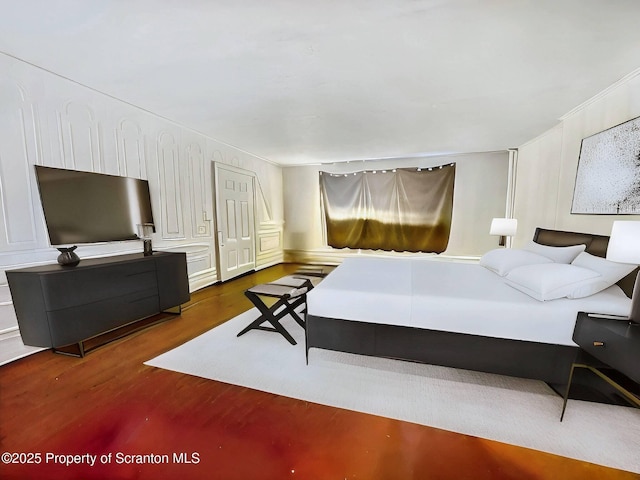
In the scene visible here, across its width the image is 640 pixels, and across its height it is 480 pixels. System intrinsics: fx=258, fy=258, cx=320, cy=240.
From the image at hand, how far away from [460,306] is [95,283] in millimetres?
3013

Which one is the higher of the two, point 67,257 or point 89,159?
point 89,159

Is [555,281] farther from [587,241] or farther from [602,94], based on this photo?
[602,94]

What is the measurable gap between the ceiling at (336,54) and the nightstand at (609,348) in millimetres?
1867

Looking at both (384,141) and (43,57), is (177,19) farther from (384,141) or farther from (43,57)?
(384,141)

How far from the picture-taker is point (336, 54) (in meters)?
2.01

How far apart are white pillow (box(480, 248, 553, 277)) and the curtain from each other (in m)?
2.83

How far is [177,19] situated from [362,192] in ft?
15.5

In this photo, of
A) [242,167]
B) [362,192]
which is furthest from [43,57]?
[362,192]

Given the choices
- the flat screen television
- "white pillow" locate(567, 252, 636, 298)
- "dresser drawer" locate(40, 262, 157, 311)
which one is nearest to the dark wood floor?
"dresser drawer" locate(40, 262, 157, 311)

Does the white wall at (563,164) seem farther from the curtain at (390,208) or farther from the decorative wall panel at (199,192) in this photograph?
the decorative wall panel at (199,192)

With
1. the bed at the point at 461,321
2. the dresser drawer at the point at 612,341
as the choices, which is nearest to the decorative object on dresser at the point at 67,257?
the bed at the point at 461,321

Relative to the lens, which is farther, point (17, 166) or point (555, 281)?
point (17, 166)

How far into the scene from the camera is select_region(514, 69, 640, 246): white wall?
244 centimetres

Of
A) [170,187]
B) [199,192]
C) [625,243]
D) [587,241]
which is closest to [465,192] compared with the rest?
[587,241]
